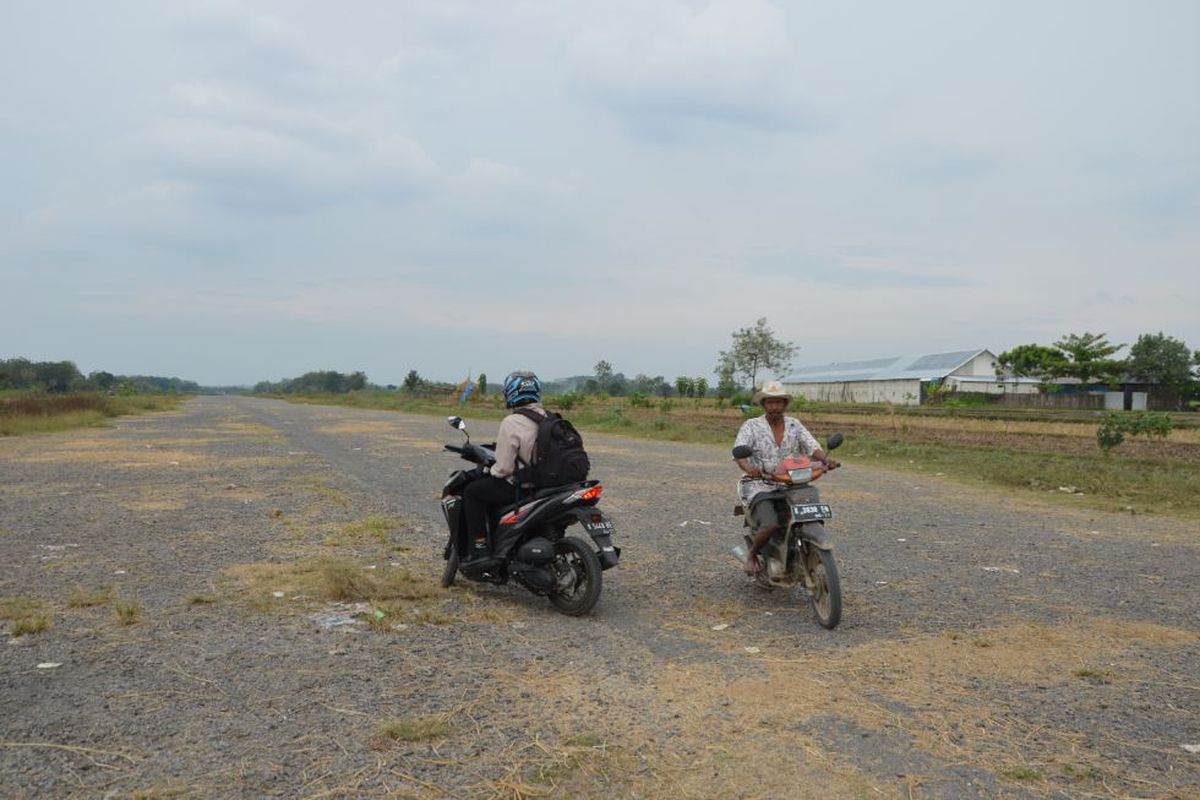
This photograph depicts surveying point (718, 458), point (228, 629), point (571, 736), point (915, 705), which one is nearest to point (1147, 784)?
point (915, 705)

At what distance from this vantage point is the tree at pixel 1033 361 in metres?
65.0

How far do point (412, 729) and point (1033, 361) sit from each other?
72.1m

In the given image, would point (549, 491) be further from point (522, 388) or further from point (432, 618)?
point (432, 618)

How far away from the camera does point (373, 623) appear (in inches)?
203

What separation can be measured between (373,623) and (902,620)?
11.3 feet

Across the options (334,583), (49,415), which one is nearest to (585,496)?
(334,583)

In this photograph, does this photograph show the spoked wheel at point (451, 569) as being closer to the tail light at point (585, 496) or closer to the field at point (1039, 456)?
the tail light at point (585, 496)

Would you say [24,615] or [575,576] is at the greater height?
[575,576]

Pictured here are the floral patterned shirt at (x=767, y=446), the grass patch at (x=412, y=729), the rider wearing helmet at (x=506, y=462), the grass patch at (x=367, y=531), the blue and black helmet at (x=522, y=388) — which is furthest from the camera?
the grass patch at (x=367, y=531)

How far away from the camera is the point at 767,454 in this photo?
6078 mm

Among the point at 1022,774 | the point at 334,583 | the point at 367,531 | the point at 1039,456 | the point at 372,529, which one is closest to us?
the point at 1022,774

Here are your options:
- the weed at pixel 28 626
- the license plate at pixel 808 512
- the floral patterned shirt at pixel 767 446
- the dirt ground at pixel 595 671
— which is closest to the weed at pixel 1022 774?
the dirt ground at pixel 595 671

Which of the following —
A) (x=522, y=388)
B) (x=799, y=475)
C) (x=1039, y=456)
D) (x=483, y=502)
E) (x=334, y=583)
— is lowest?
(x=334, y=583)

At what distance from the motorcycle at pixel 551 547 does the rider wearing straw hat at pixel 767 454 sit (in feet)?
3.56
